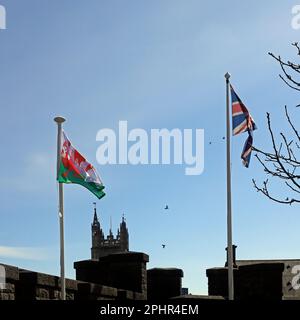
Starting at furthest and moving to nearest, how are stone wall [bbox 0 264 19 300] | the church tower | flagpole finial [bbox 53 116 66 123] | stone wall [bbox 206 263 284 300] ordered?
the church tower → stone wall [bbox 206 263 284 300] → flagpole finial [bbox 53 116 66 123] → stone wall [bbox 0 264 19 300]

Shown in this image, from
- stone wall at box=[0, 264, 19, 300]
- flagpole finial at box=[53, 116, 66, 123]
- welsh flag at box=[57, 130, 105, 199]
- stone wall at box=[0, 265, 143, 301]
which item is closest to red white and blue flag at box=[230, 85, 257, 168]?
welsh flag at box=[57, 130, 105, 199]

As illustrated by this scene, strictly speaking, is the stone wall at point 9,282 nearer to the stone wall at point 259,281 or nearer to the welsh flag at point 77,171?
the welsh flag at point 77,171

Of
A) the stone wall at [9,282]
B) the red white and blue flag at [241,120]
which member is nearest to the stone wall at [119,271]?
the red white and blue flag at [241,120]

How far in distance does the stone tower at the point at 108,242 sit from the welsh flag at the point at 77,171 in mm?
100268

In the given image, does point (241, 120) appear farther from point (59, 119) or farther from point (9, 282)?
point (9, 282)

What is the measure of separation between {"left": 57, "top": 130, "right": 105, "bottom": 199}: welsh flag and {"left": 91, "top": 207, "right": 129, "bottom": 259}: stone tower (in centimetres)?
10027

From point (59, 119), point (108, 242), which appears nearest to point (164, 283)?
point (59, 119)

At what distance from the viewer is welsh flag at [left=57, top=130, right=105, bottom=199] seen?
46.5 feet

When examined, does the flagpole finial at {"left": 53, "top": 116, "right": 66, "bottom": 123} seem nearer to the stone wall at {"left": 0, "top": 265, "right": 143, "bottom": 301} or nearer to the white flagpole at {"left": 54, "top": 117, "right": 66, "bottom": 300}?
the white flagpole at {"left": 54, "top": 117, "right": 66, "bottom": 300}

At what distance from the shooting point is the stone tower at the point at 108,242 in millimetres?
114750

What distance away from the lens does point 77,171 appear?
46.9ft
